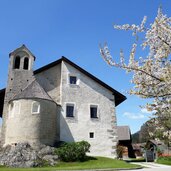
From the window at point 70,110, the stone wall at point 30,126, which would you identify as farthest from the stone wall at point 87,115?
the stone wall at point 30,126

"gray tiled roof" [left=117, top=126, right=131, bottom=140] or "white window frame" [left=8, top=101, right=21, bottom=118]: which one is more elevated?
"white window frame" [left=8, top=101, right=21, bottom=118]


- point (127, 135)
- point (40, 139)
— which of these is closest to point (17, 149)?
point (40, 139)

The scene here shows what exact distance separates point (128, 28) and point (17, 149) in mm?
14185

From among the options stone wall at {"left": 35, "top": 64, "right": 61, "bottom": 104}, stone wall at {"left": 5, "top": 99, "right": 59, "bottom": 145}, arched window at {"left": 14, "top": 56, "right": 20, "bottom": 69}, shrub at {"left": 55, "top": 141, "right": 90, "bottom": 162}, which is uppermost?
arched window at {"left": 14, "top": 56, "right": 20, "bottom": 69}

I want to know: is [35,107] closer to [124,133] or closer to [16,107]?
[16,107]

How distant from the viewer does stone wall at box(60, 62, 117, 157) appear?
22609 millimetres

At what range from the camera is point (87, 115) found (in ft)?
77.2

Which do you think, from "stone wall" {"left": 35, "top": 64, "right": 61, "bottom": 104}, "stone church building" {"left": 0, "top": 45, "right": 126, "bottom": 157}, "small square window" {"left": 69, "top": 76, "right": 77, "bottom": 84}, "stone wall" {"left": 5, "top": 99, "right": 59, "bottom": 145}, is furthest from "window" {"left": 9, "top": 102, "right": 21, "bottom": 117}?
"small square window" {"left": 69, "top": 76, "right": 77, "bottom": 84}

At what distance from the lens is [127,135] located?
38.2 meters

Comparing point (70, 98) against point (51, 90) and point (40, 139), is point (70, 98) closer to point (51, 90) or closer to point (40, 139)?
point (51, 90)

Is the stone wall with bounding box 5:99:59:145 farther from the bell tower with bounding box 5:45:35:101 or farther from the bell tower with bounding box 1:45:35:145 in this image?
the bell tower with bounding box 5:45:35:101

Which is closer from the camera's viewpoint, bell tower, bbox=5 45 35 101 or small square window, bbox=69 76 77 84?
bell tower, bbox=5 45 35 101

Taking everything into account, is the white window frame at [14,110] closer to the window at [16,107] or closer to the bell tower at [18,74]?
the window at [16,107]

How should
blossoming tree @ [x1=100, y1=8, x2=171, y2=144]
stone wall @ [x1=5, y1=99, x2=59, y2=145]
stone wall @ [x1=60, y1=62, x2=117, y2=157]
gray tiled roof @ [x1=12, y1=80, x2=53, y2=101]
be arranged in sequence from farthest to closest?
stone wall @ [x1=60, y1=62, x2=117, y2=157], gray tiled roof @ [x1=12, y1=80, x2=53, y2=101], stone wall @ [x1=5, y1=99, x2=59, y2=145], blossoming tree @ [x1=100, y1=8, x2=171, y2=144]
